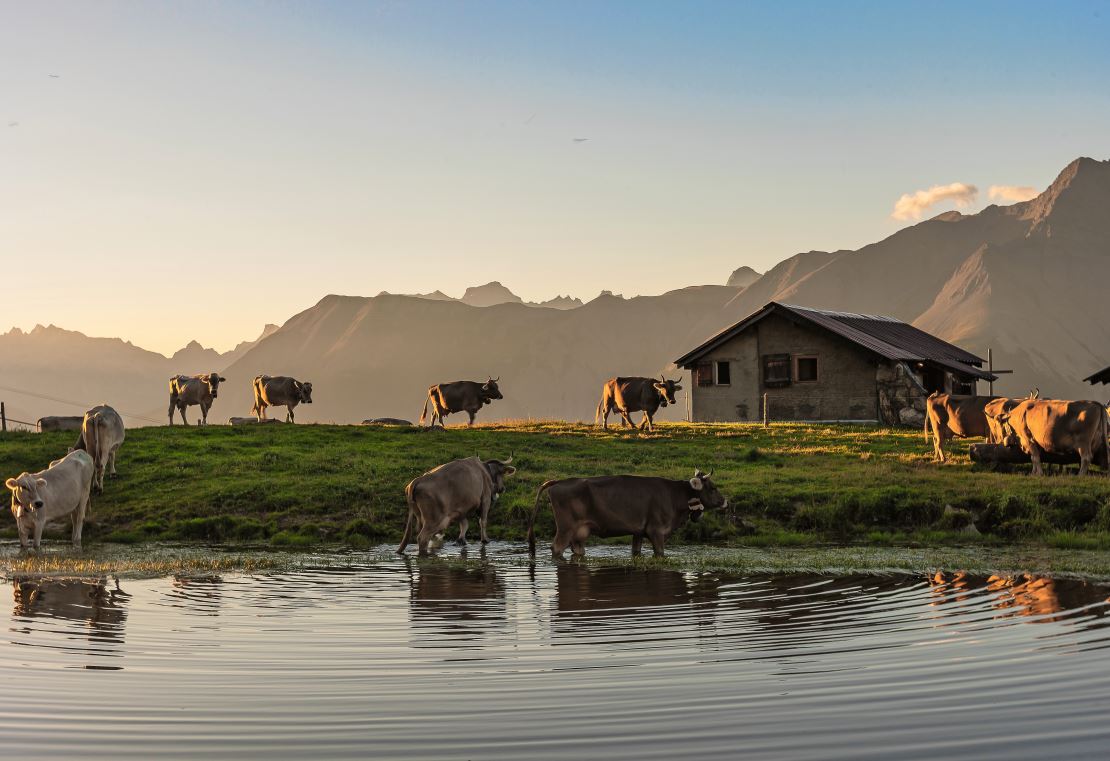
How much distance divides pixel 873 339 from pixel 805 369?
350cm

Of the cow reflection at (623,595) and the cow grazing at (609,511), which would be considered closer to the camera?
the cow reflection at (623,595)

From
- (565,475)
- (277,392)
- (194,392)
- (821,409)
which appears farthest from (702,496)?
(277,392)

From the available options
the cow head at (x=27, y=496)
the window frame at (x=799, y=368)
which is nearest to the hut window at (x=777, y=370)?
the window frame at (x=799, y=368)

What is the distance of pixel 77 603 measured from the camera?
1375 centimetres

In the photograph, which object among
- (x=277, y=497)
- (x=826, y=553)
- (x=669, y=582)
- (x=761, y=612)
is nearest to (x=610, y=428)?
(x=277, y=497)

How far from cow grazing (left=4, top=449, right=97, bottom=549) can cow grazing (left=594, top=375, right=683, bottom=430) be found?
80.1 feet

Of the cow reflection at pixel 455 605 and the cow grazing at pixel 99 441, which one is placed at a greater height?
the cow grazing at pixel 99 441

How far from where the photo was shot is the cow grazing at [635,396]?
46.3 meters

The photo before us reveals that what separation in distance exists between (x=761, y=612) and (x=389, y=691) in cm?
527

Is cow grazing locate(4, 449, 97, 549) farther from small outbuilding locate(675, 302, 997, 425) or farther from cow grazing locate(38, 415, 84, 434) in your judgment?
small outbuilding locate(675, 302, 997, 425)

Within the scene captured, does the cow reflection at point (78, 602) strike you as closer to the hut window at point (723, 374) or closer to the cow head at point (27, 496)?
the cow head at point (27, 496)

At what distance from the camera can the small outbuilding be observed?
50875 mm

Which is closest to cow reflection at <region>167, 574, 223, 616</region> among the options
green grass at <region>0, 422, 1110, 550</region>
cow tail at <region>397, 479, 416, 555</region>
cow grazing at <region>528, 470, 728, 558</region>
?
cow tail at <region>397, 479, 416, 555</region>

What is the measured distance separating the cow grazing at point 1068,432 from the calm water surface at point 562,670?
14.6 metres
